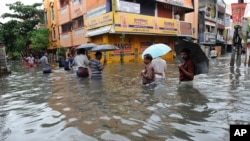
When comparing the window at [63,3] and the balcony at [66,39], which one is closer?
the balcony at [66,39]

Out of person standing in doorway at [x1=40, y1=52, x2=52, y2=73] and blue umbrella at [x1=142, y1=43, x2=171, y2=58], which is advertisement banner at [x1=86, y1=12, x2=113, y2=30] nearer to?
person standing in doorway at [x1=40, y1=52, x2=52, y2=73]

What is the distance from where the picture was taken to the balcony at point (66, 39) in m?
31.1

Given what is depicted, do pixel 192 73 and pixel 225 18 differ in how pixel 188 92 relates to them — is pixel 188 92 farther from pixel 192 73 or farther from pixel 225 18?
pixel 225 18

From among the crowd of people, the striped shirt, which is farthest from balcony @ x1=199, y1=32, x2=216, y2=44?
the striped shirt

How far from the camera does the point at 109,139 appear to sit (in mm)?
3721

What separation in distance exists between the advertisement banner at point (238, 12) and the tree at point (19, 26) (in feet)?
88.7

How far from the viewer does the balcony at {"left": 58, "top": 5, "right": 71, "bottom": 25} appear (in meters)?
31.1

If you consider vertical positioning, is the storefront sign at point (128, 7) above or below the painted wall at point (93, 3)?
below

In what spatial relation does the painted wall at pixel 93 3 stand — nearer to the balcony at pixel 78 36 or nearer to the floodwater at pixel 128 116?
the balcony at pixel 78 36

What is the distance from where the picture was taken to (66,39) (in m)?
32.3

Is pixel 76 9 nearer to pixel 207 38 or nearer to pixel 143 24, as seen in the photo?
pixel 143 24

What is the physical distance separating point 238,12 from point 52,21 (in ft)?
91.9

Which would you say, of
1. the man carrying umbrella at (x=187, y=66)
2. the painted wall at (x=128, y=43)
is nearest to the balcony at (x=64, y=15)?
the painted wall at (x=128, y=43)

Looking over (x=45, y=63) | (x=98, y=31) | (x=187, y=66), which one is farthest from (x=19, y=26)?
(x=187, y=66)
